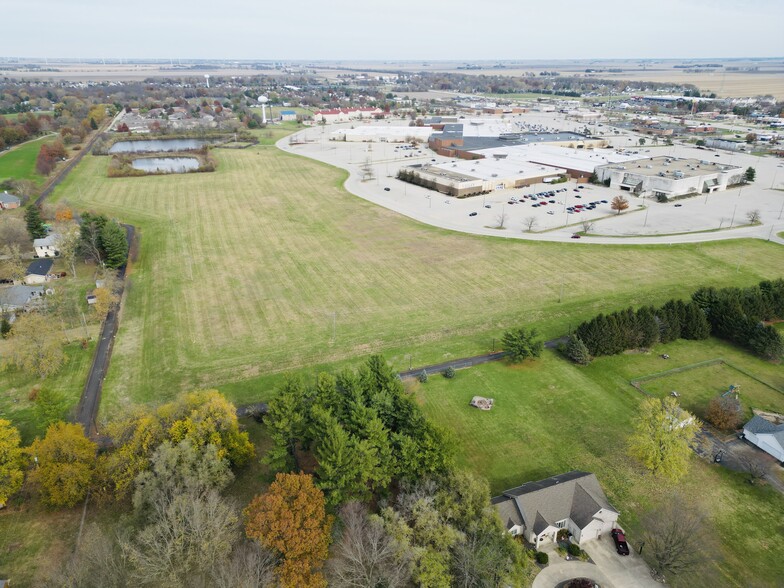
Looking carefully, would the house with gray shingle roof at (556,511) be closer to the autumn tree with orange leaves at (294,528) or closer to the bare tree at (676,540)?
the bare tree at (676,540)

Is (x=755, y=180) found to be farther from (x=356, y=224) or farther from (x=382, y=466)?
(x=382, y=466)

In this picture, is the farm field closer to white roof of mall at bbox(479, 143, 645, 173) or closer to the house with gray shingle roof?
the house with gray shingle roof

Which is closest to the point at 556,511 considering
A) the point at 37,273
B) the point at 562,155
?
the point at 37,273

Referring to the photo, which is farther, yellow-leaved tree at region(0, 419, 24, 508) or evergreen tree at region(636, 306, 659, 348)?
evergreen tree at region(636, 306, 659, 348)

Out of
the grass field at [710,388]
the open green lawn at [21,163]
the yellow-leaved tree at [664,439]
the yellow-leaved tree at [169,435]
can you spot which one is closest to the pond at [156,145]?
the open green lawn at [21,163]

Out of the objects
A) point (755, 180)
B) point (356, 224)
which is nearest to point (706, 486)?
point (356, 224)

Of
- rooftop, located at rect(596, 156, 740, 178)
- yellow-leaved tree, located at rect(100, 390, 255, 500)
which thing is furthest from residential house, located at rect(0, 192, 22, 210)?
rooftop, located at rect(596, 156, 740, 178)

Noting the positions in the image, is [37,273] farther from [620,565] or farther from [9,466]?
[620,565]
